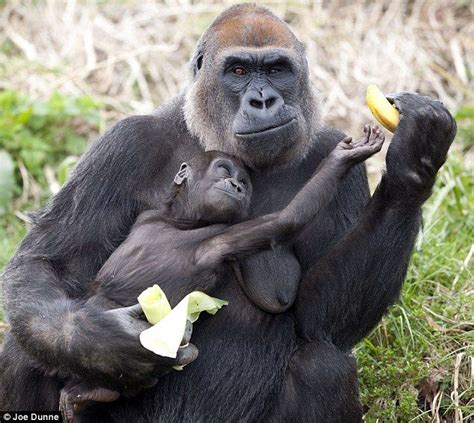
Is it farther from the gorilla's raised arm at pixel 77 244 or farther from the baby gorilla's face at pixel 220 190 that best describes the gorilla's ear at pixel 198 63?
the baby gorilla's face at pixel 220 190

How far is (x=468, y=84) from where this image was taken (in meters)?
9.21

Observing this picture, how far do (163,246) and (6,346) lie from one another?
3.33 feet

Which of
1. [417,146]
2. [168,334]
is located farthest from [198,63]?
[168,334]

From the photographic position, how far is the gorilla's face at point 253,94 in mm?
4699

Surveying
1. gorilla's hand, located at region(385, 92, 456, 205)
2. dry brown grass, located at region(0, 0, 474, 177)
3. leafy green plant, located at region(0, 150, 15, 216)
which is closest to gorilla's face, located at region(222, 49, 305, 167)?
gorilla's hand, located at region(385, 92, 456, 205)

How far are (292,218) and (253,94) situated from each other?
1.99ft

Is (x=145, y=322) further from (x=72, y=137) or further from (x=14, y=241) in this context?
(x=72, y=137)

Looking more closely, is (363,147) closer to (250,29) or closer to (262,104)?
(262,104)

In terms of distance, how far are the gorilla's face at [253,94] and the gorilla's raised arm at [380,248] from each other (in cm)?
46

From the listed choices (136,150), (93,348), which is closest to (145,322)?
(93,348)

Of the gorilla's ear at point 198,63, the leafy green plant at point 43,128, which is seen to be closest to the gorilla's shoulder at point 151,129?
the gorilla's ear at point 198,63

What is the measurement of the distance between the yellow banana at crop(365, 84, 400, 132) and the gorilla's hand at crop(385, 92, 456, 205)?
4 cm

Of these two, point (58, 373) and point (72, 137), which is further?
point (72, 137)

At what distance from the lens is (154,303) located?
4.37 metres
